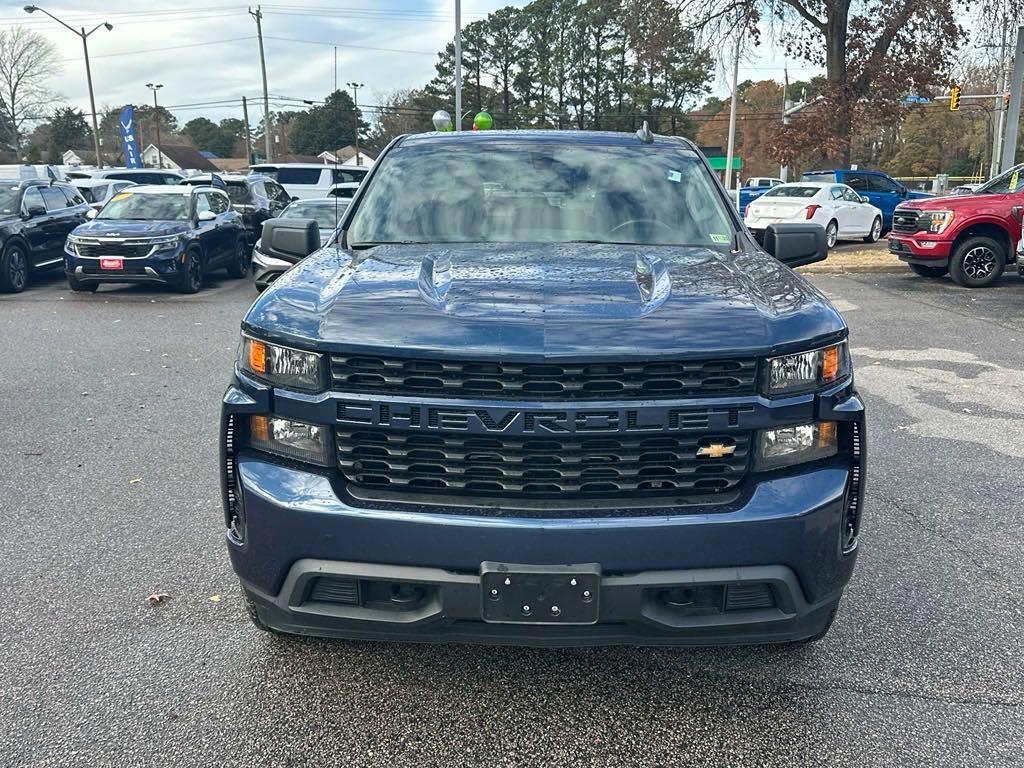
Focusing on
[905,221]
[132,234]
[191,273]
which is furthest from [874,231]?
[132,234]

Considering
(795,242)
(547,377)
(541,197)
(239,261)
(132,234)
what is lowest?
(239,261)

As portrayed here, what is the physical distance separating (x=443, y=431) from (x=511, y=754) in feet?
3.40

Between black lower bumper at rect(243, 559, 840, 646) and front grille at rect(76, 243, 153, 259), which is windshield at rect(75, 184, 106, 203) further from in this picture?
black lower bumper at rect(243, 559, 840, 646)

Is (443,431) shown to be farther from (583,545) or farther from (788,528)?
(788,528)

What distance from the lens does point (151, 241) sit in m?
13.2

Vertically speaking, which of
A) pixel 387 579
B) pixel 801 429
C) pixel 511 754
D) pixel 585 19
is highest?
pixel 585 19

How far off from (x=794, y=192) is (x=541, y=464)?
20060mm

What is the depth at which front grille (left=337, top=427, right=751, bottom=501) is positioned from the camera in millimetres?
2471

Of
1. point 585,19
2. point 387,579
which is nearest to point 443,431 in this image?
point 387,579

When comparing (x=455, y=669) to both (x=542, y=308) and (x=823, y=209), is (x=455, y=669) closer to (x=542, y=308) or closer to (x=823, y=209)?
(x=542, y=308)

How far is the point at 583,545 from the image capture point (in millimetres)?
2381

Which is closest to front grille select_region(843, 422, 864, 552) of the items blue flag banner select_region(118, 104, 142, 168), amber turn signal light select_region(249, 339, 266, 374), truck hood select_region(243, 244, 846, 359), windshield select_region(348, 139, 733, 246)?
truck hood select_region(243, 244, 846, 359)

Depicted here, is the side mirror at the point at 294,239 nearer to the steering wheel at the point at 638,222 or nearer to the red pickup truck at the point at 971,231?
the steering wheel at the point at 638,222

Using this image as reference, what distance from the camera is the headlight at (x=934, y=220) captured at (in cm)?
1309
